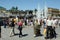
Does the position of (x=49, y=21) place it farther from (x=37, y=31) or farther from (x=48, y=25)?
(x=37, y=31)

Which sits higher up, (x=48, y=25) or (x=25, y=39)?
(x=48, y=25)

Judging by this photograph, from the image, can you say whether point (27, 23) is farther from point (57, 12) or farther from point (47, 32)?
point (57, 12)

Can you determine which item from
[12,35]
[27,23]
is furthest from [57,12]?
[12,35]

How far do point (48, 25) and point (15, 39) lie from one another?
2.53 meters

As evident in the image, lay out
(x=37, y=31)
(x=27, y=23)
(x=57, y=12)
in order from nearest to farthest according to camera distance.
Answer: (x=37, y=31), (x=27, y=23), (x=57, y=12)

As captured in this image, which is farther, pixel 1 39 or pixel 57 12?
pixel 57 12

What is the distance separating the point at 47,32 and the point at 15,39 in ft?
7.58

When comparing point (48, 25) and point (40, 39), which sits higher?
point (48, 25)

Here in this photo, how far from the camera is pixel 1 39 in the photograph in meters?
15.3

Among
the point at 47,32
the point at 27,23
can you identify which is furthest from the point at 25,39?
the point at 27,23

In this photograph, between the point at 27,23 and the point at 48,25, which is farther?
the point at 27,23

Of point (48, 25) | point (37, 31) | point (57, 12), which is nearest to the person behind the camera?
point (48, 25)

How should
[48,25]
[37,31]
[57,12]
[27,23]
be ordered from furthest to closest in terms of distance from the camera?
[57,12]
[27,23]
[37,31]
[48,25]

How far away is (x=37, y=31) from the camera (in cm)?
1680
